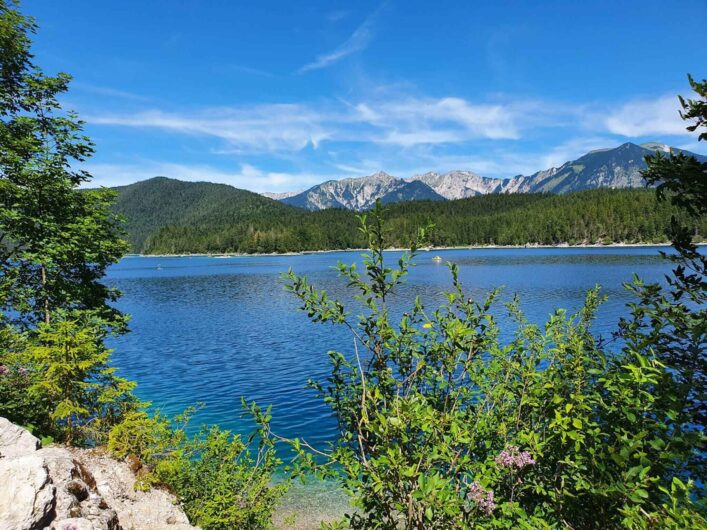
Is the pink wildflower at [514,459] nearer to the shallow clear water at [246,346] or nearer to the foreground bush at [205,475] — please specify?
the shallow clear water at [246,346]

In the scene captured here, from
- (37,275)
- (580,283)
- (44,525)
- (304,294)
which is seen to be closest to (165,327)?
(37,275)

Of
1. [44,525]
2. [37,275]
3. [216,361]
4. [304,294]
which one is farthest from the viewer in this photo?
[216,361]

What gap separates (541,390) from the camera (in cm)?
534

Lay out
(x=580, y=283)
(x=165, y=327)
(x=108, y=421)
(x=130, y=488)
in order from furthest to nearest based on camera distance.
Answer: (x=580, y=283) < (x=165, y=327) < (x=108, y=421) < (x=130, y=488)

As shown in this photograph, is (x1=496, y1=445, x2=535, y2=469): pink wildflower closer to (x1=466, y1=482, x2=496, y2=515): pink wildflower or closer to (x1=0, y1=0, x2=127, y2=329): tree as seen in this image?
(x1=466, y1=482, x2=496, y2=515): pink wildflower

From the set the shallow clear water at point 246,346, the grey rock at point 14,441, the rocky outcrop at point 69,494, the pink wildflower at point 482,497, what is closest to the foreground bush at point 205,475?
the rocky outcrop at point 69,494

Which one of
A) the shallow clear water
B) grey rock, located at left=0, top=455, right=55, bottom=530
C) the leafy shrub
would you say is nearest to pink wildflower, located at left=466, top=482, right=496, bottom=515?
the leafy shrub

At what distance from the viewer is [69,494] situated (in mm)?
7320

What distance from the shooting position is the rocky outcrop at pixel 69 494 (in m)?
6.24

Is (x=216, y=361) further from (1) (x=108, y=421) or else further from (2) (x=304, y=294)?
(2) (x=304, y=294)

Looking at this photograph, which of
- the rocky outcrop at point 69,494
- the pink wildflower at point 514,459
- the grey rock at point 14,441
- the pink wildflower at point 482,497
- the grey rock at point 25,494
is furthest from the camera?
the grey rock at point 14,441

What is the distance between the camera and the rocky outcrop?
6.24 m

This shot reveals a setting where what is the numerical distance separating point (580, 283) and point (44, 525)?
91.1m

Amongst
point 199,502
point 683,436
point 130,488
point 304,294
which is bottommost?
point 199,502
